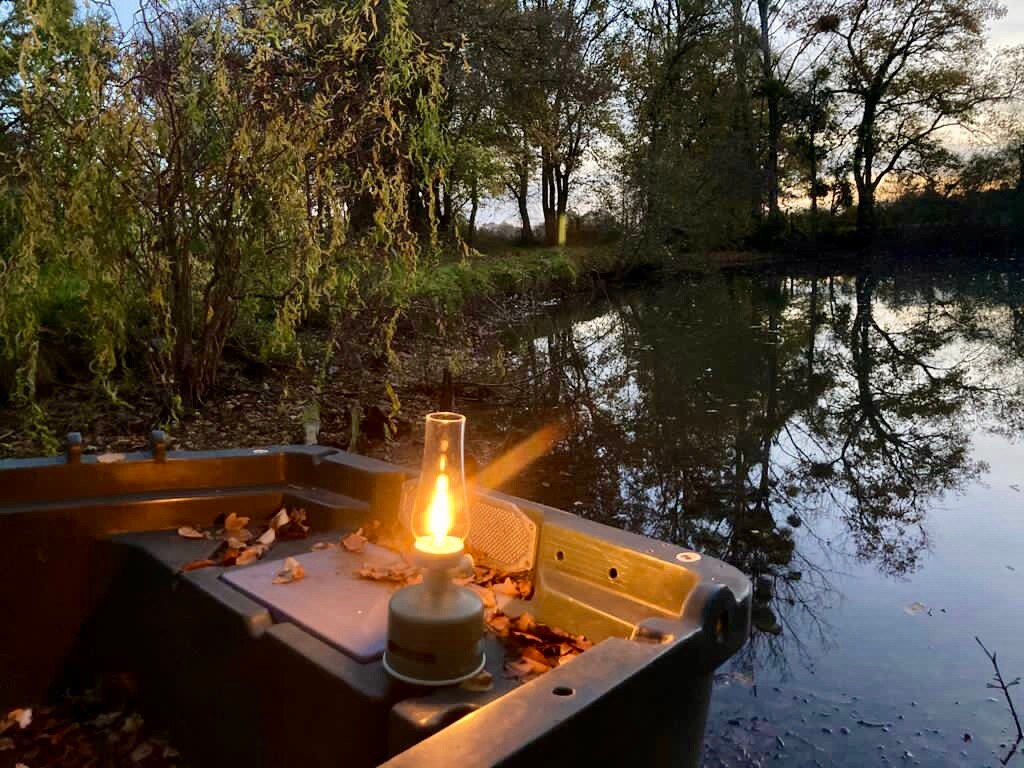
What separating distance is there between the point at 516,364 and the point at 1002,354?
650 centimetres

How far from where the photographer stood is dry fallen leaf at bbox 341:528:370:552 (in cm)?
226

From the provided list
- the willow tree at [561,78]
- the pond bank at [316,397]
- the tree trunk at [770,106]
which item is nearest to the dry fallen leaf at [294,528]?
the pond bank at [316,397]

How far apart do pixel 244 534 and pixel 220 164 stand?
2.71m

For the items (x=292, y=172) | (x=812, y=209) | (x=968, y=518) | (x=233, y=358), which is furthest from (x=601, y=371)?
(x=812, y=209)

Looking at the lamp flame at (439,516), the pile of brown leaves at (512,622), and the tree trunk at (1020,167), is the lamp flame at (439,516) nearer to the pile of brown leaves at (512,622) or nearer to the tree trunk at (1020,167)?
the pile of brown leaves at (512,622)

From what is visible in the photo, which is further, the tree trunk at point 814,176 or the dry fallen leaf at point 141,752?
the tree trunk at point 814,176

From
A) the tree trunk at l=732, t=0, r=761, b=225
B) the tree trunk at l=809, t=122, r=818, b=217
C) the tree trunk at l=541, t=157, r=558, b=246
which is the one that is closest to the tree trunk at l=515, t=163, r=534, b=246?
the tree trunk at l=541, t=157, r=558, b=246

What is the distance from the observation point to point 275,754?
1.68 m

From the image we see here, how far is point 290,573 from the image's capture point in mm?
2004

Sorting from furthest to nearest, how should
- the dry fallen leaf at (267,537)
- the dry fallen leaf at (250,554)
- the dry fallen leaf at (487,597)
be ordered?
the dry fallen leaf at (267,537) < the dry fallen leaf at (250,554) < the dry fallen leaf at (487,597)

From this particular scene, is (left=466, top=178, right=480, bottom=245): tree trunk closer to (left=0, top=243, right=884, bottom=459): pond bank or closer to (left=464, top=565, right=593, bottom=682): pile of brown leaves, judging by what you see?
(left=0, top=243, right=884, bottom=459): pond bank

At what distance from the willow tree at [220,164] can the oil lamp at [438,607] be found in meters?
2.92

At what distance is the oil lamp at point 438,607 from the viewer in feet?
4.57

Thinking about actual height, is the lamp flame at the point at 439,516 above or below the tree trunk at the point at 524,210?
below
